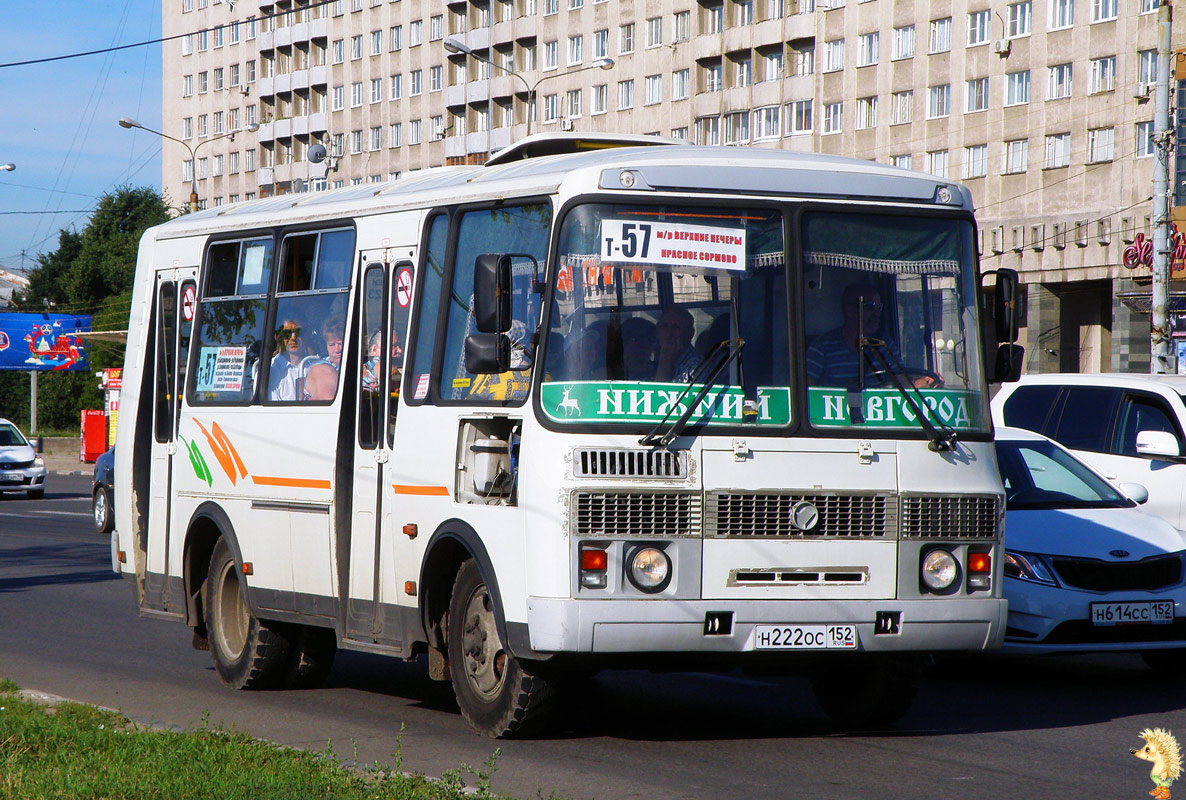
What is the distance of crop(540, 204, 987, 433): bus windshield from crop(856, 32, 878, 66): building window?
2103 inches

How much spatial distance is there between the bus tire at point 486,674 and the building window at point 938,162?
50703mm

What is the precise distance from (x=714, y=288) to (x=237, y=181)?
9584 centimetres

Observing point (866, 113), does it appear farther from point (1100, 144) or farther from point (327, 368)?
point (327, 368)

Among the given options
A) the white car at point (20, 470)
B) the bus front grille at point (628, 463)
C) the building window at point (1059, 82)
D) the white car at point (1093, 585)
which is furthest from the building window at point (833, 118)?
the bus front grille at point (628, 463)

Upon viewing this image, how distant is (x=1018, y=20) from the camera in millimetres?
55344

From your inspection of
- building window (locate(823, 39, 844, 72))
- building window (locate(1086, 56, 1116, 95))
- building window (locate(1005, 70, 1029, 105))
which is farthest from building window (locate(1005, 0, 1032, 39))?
building window (locate(823, 39, 844, 72))

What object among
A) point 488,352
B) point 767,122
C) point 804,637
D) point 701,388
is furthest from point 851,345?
point 767,122

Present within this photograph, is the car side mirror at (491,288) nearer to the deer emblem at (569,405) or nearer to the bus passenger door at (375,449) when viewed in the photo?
the deer emblem at (569,405)

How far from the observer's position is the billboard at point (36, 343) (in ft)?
242

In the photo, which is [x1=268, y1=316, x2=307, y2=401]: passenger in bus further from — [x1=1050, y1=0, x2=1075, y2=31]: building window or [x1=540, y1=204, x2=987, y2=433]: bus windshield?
[x1=1050, y1=0, x2=1075, y2=31]: building window

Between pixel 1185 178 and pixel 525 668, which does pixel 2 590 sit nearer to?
pixel 525 668

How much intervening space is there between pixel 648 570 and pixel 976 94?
51.1 m

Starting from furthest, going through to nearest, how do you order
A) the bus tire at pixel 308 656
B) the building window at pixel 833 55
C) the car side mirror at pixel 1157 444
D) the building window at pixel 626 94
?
1. the building window at pixel 626 94
2. the building window at pixel 833 55
3. the car side mirror at pixel 1157 444
4. the bus tire at pixel 308 656

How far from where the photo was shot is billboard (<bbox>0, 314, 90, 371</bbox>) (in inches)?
2904
